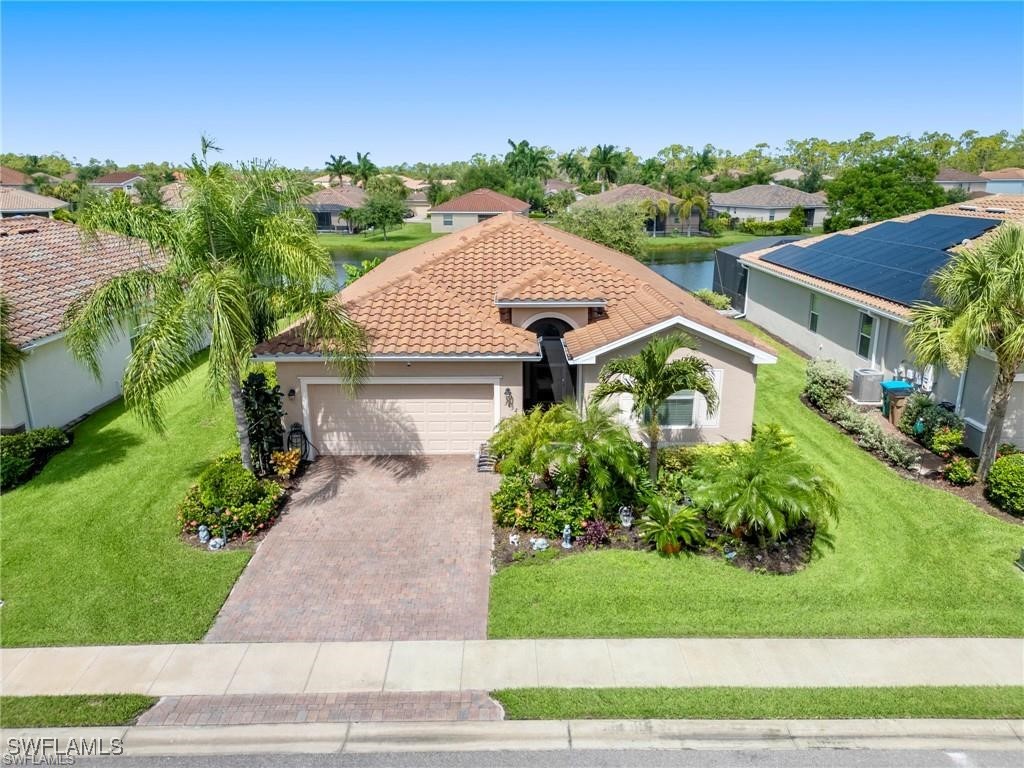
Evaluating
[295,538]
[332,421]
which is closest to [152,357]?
[295,538]

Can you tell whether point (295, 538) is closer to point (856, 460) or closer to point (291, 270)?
point (291, 270)

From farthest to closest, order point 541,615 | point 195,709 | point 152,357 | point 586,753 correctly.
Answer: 1. point 152,357
2. point 541,615
3. point 195,709
4. point 586,753

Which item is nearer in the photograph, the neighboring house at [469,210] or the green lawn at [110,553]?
the green lawn at [110,553]

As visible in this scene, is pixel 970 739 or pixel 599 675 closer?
pixel 970 739

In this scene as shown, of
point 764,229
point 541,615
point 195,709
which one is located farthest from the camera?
point 764,229

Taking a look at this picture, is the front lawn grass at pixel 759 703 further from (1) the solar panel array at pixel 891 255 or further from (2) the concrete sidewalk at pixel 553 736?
(1) the solar panel array at pixel 891 255

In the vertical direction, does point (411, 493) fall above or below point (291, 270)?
below

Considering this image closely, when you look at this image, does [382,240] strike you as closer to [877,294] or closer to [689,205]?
[689,205]

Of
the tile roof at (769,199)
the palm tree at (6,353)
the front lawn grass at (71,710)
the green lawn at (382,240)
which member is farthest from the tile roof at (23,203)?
the tile roof at (769,199)
